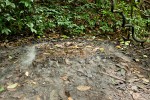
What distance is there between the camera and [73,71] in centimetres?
450

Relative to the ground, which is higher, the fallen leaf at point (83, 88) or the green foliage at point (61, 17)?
the green foliage at point (61, 17)

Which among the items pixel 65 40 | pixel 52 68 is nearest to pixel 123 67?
pixel 52 68

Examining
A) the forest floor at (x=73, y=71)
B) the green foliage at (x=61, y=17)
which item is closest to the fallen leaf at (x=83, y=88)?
the forest floor at (x=73, y=71)

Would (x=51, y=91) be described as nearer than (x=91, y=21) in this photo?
Yes

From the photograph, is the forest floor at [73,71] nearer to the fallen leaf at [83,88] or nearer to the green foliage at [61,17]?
the fallen leaf at [83,88]

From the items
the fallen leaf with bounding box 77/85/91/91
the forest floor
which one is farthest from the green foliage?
the fallen leaf with bounding box 77/85/91/91

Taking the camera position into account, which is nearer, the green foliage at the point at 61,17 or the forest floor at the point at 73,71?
the forest floor at the point at 73,71

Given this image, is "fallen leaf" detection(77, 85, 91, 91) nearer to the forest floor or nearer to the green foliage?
the forest floor

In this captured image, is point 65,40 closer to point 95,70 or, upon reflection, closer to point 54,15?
point 54,15

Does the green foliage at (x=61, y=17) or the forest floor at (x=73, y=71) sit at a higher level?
the green foliage at (x=61, y=17)

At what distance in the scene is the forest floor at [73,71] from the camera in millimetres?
3928

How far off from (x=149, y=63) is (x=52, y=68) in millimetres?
1907

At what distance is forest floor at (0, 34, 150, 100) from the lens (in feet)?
12.9

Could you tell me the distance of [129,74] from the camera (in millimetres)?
4539
